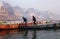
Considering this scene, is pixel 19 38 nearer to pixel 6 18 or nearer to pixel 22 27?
pixel 22 27

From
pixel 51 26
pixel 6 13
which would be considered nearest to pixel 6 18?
pixel 6 13

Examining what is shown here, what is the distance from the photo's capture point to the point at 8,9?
3281 centimetres

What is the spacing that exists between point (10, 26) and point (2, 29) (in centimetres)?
104

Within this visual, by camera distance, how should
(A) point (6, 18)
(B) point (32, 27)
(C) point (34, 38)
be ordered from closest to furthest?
1. (C) point (34, 38)
2. (B) point (32, 27)
3. (A) point (6, 18)

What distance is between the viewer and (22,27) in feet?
70.2

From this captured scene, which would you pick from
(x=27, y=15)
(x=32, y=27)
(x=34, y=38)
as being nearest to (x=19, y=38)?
(x=34, y=38)

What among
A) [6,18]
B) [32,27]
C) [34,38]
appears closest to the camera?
[34,38]

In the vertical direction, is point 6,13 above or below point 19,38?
above

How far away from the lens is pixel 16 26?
72.3 ft

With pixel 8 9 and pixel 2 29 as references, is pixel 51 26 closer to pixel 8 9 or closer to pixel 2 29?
pixel 2 29

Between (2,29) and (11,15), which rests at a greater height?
(11,15)

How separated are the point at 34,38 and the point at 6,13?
19704mm

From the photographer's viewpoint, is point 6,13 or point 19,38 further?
point 6,13

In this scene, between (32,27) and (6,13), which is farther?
(6,13)
